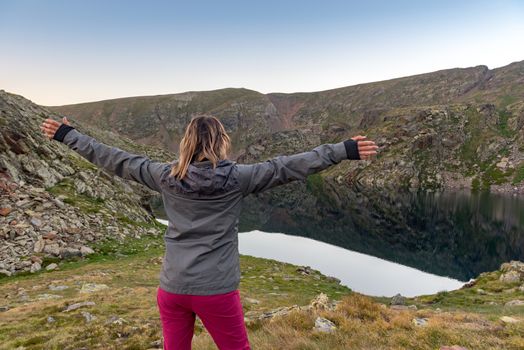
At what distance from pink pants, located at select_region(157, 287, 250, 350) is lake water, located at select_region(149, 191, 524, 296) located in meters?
38.4

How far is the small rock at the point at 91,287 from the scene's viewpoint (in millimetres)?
19859

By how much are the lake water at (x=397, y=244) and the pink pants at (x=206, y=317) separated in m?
38.4

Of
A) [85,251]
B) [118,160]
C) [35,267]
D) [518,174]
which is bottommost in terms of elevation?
[518,174]

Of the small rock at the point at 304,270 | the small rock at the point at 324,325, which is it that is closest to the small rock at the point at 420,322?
the small rock at the point at 324,325

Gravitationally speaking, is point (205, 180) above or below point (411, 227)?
above

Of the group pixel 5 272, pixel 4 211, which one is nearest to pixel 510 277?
pixel 5 272

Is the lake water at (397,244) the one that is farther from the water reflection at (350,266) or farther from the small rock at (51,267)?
the small rock at (51,267)

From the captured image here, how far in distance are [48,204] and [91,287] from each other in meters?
14.6

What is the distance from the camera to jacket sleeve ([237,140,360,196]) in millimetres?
4945

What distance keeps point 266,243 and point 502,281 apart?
38909mm

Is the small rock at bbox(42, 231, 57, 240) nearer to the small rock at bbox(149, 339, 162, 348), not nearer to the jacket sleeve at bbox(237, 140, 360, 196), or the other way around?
the small rock at bbox(149, 339, 162, 348)

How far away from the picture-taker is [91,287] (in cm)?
2052

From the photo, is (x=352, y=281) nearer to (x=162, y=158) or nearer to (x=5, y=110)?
(x=5, y=110)

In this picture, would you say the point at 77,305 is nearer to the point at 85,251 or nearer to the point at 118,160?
the point at 118,160
